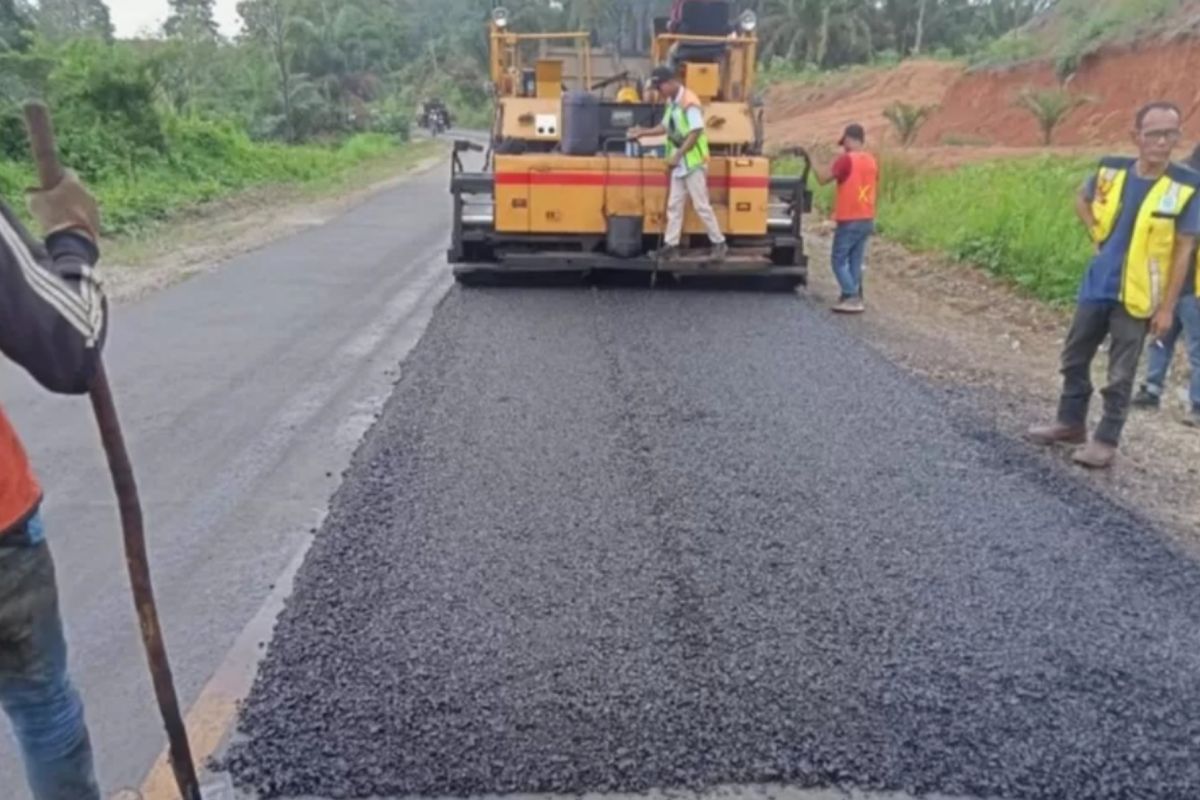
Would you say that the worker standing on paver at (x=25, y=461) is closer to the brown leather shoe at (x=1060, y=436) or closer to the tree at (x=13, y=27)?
the brown leather shoe at (x=1060, y=436)

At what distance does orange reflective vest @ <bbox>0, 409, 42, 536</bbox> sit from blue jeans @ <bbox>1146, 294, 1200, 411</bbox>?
6000 mm

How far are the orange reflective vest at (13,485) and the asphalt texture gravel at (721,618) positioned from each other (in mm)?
977

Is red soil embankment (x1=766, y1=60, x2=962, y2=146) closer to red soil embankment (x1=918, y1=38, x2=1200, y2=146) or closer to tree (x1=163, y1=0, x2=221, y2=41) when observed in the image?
red soil embankment (x1=918, y1=38, x2=1200, y2=146)

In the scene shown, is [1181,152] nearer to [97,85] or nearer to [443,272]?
[443,272]

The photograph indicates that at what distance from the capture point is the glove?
2.09 meters

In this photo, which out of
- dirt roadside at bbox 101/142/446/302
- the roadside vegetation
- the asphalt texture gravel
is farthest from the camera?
the roadside vegetation

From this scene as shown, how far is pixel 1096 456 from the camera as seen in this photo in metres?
5.37

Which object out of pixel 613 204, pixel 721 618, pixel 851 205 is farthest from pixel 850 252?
pixel 721 618

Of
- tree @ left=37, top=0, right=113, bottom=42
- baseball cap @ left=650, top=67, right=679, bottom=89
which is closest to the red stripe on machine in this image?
baseball cap @ left=650, top=67, right=679, bottom=89

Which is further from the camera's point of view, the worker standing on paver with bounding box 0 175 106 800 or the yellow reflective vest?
the yellow reflective vest

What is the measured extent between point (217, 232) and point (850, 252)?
9027mm

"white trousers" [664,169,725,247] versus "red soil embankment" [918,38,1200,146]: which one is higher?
"red soil embankment" [918,38,1200,146]

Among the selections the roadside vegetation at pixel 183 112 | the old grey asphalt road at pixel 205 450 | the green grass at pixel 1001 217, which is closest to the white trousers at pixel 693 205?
the old grey asphalt road at pixel 205 450

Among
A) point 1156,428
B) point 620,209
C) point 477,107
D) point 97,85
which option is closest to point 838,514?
point 1156,428
